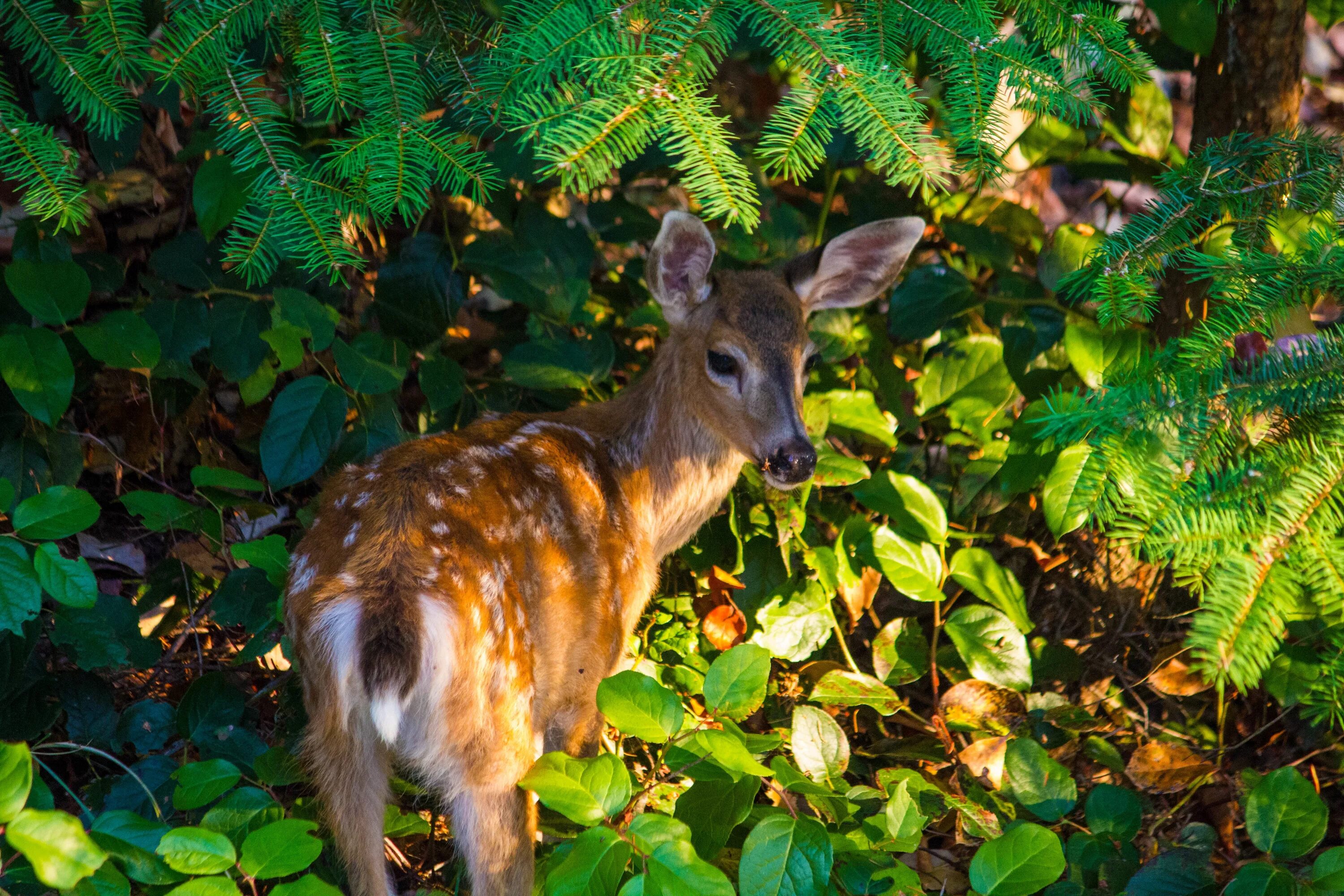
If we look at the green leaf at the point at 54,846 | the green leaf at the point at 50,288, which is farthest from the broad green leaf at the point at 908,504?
the green leaf at the point at 50,288

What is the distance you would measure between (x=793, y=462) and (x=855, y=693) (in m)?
0.65

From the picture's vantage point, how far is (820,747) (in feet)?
8.05

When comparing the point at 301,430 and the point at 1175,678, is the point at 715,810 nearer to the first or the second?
the point at 301,430

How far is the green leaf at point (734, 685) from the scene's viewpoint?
2168mm

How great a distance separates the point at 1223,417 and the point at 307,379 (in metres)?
2.17

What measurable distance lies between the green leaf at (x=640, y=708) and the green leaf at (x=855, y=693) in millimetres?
774

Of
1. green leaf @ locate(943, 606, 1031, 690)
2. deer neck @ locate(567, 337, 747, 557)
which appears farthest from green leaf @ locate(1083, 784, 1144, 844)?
deer neck @ locate(567, 337, 747, 557)

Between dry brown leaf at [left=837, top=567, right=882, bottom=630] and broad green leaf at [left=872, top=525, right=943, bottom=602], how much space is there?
0.24 metres

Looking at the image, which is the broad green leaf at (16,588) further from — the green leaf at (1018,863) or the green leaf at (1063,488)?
the green leaf at (1063,488)

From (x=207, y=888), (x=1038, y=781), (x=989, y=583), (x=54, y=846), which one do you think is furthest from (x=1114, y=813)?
(x=54, y=846)

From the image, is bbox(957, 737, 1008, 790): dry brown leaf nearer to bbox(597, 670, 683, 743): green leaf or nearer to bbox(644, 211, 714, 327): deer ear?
bbox(597, 670, 683, 743): green leaf

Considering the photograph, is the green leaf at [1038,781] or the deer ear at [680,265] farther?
the deer ear at [680,265]

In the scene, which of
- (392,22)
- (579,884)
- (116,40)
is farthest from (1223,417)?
(116,40)

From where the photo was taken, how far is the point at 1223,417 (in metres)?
1.66
